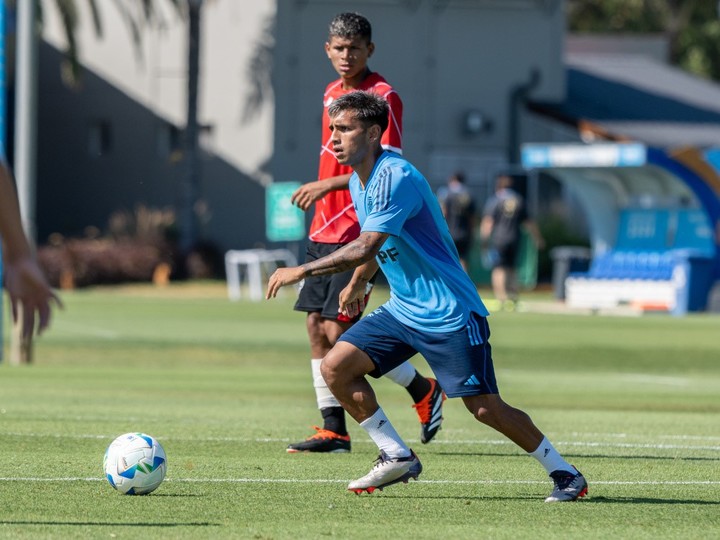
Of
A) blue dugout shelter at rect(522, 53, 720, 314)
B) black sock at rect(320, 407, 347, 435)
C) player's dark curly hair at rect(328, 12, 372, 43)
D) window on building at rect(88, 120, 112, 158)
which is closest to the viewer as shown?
player's dark curly hair at rect(328, 12, 372, 43)

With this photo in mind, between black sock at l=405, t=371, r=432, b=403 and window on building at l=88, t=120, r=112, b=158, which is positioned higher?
black sock at l=405, t=371, r=432, b=403

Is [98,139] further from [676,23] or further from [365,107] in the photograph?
[365,107]

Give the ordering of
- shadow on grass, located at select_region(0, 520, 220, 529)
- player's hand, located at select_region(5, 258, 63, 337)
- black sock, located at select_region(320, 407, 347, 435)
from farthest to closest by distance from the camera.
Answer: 1. black sock, located at select_region(320, 407, 347, 435)
2. shadow on grass, located at select_region(0, 520, 220, 529)
3. player's hand, located at select_region(5, 258, 63, 337)

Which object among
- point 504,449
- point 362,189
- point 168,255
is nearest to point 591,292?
point 168,255

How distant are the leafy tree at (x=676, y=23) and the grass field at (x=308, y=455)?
124 ft

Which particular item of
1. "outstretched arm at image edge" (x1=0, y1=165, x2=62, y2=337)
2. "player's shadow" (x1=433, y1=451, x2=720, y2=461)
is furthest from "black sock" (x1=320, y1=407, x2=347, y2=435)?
"outstretched arm at image edge" (x1=0, y1=165, x2=62, y2=337)

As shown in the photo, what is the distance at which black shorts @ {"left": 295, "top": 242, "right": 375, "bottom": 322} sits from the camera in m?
9.14

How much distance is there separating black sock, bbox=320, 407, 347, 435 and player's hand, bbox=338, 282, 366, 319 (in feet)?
4.10

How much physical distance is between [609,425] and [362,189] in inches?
188

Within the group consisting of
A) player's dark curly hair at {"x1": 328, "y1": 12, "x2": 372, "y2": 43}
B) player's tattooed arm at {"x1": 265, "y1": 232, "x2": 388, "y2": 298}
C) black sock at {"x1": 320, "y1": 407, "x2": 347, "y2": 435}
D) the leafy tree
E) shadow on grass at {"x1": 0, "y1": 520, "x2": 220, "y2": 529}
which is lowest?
black sock at {"x1": 320, "y1": 407, "x2": 347, "y2": 435}

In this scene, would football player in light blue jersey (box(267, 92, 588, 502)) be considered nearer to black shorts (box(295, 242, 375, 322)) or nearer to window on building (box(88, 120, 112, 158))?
black shorts (box(295, 242, 375, 322))

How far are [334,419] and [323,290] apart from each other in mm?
744

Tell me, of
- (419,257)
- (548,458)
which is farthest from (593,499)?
(419,257)

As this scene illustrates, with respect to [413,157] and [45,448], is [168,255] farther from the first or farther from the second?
[45,448]
